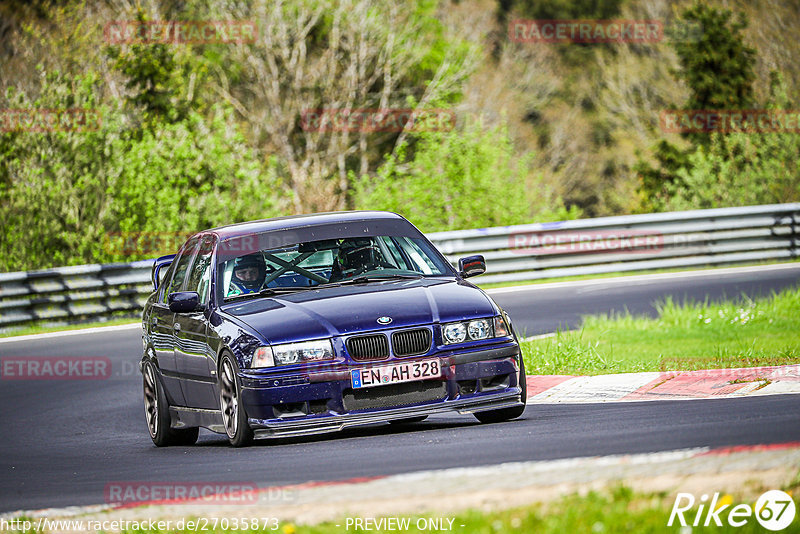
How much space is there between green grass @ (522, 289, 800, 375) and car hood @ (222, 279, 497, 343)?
2881 mm

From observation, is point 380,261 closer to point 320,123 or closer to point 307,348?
point 307,348

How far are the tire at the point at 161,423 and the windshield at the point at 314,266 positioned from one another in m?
1.22

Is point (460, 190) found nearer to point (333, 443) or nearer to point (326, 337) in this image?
point (333, 443)

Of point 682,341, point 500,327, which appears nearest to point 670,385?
point 500,327

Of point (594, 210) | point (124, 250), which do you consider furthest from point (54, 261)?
point (594, 210)

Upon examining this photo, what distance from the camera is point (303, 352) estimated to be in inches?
329

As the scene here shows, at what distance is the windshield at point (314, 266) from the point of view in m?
9.51

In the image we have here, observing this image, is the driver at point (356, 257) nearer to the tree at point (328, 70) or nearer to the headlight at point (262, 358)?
the headlight at point (262, 358)

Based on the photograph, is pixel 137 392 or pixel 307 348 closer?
pixel 307 348

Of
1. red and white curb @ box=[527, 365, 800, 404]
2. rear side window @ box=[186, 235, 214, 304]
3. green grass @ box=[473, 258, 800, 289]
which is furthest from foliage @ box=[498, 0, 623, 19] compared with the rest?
rear side window @ box=[186, 235, 214, 304]

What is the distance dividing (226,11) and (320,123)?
539 centimetres

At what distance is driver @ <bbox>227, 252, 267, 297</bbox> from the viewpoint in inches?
374

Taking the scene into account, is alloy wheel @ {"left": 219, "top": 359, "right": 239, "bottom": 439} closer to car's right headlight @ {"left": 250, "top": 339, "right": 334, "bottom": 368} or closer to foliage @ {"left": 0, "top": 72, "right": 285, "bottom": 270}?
car's right headlight @ {"left": 250, "top": 339, "right": 334, "bottom": 368}

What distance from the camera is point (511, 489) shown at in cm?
557
